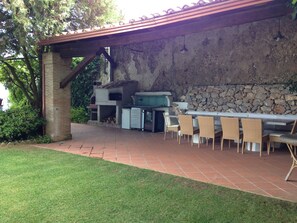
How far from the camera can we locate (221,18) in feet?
17.2

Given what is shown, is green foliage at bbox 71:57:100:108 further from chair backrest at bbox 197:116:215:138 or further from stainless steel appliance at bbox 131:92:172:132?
chair backrest at bbox 197:116:215:138

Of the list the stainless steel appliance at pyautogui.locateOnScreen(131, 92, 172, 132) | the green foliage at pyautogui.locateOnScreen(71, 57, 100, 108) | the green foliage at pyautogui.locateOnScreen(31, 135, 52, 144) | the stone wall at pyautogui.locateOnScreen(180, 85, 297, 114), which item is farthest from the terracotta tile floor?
the green foliage at pyautogui.locateOnScreen(71, 57, 100, 108)

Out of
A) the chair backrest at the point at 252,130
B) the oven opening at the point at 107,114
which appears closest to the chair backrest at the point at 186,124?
the chair backrest at the point at 252,130

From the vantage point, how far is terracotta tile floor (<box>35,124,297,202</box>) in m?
3.99

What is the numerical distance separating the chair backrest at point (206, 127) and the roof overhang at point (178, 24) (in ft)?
6.72

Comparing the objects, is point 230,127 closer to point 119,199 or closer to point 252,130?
point 252,130

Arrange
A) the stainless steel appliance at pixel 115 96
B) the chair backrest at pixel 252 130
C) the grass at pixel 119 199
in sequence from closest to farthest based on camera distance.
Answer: the grass at pixel 119 199
the chair backrest at pixel 252 130
the stainless steel appliance at pixel 115 96

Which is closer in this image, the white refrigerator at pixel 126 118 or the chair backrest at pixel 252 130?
the chair backrest at pixel 252 130

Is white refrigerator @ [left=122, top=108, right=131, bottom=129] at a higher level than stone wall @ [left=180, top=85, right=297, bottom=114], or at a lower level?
lower

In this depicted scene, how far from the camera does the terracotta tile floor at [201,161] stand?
3994 mm

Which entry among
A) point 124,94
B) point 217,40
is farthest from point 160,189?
point 124,94

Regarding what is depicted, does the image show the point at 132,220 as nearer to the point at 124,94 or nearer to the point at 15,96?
the point at 124,94

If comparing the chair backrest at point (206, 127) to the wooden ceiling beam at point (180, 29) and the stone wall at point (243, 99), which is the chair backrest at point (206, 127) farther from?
the stone wall at point (243, 99)

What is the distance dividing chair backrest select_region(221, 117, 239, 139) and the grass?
2.49m
